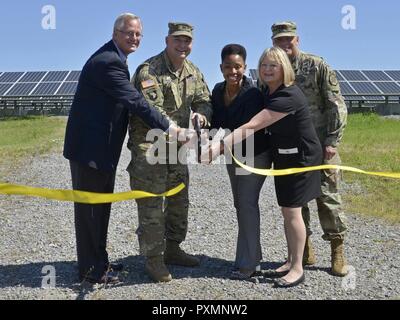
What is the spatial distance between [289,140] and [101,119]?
5.14ft

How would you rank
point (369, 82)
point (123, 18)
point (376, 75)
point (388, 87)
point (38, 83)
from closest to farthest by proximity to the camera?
point (123, 18) < point (388, 87) < point (369, 82) < point (376, 75) < point (38, 83)

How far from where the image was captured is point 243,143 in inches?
185

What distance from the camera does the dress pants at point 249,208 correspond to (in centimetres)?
475

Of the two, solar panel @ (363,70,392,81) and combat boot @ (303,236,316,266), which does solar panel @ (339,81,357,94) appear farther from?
combat boot @ (303,236,316,266)

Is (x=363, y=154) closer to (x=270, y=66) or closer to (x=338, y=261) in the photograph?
(x=338, y=261)

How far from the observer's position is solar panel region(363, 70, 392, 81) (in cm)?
3156

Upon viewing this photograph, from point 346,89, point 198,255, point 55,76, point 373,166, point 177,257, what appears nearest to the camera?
point 177,257

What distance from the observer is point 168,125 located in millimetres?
4402

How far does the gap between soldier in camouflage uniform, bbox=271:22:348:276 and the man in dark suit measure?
130cm

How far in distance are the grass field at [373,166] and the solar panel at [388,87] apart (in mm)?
9435

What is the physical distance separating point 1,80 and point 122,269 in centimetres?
3372

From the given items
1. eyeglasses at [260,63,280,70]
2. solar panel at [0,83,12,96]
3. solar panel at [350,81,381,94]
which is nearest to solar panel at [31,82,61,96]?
solar panel at [0,83,12,96]

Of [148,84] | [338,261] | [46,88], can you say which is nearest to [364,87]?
[46,88]
